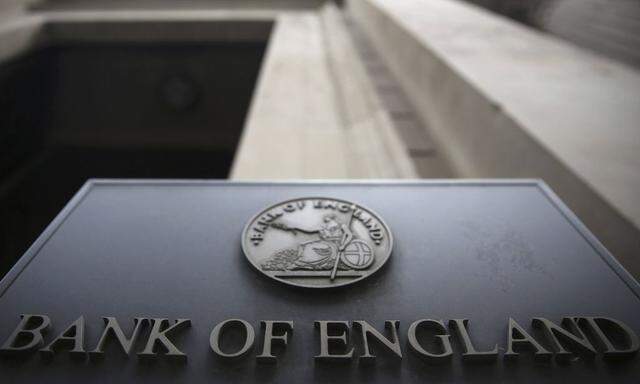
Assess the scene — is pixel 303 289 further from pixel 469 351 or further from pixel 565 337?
pixel 565 337

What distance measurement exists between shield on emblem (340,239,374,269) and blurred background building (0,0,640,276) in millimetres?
1081

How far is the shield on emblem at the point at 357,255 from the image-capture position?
1657 millimetres

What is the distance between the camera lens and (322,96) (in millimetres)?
4828

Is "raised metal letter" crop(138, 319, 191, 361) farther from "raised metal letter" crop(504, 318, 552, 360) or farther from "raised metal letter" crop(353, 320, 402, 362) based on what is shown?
"raised metal letter" crop(504, 318, 552, 360)

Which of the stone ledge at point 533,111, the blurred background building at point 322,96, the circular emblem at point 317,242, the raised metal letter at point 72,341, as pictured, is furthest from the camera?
the blurred background building at point 322,96

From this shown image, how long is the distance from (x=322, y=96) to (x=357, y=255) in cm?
338

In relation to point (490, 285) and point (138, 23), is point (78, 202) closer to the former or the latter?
point (490, 285)

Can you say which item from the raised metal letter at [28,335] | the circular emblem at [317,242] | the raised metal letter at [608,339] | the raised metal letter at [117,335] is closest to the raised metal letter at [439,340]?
the circular emblem at [317,242]

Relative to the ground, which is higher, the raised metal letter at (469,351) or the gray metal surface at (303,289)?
the gray metal surface at (303,289)

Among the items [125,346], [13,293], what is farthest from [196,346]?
[13,293]

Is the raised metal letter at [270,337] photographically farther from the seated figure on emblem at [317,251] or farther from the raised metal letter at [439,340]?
the raised metal letter at [439,340]

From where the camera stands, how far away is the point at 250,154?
11.2 ft

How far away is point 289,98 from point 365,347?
3.63 metres

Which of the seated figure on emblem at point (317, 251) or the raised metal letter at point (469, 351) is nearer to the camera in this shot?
the raised metal letter at point (469, 351)
